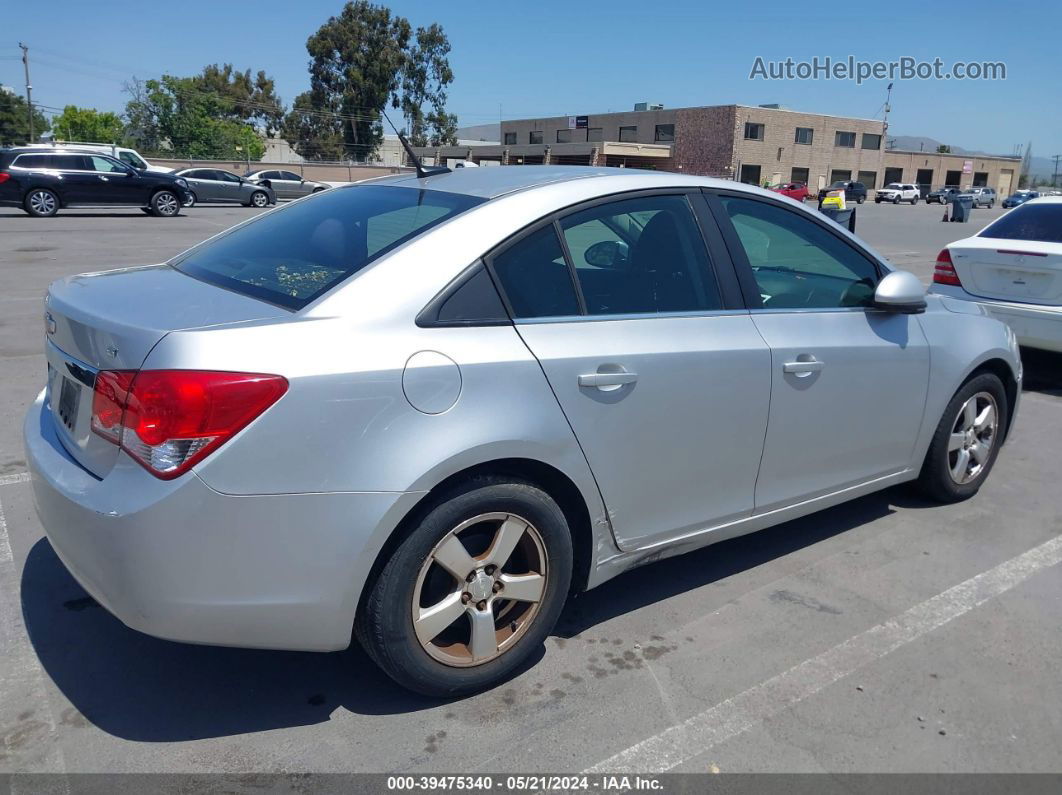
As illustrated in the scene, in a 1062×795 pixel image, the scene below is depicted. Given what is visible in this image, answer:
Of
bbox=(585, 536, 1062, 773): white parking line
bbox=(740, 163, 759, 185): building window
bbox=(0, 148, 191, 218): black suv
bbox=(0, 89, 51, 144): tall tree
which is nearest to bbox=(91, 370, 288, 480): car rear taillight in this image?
bbox=(585, 536, 1062, 773): white parking line

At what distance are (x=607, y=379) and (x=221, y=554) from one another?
1333mm

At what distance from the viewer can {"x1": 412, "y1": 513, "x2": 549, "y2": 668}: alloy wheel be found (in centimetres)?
273

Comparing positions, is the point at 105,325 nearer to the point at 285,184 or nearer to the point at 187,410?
the point at 187,410

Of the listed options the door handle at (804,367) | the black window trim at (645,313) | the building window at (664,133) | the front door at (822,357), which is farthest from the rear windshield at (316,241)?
the building window at (664,133)

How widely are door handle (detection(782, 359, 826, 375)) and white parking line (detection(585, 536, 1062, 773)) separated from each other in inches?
41.5

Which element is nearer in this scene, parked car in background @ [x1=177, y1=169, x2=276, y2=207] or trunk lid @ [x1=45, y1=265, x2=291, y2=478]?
trunk lid @ [x1=45, y1=265, x2=291, y2=478]

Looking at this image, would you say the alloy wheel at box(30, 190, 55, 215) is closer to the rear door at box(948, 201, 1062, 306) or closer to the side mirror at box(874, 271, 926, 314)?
the rear door at box(948, 201, 1062, 306)

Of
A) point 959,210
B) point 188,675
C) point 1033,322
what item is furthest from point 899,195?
point 188,675

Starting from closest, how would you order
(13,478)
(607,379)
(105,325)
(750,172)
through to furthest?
(105,325) → (607,379) → (13,478) → (750,172)

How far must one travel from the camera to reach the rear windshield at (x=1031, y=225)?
24.4ft

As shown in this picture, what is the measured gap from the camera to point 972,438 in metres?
4.71

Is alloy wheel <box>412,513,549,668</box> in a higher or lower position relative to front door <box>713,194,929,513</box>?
lower

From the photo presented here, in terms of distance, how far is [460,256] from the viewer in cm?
283

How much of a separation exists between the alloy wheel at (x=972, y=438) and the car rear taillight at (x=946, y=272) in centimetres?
324
